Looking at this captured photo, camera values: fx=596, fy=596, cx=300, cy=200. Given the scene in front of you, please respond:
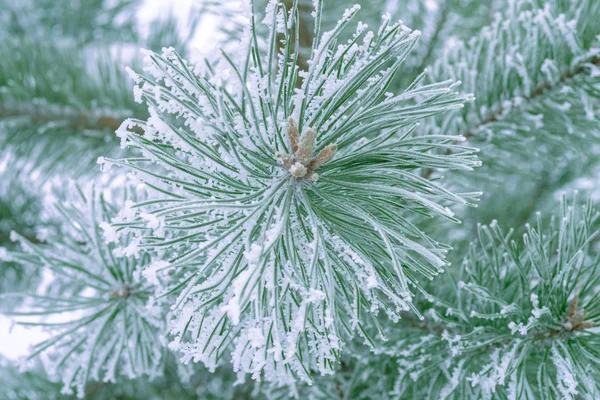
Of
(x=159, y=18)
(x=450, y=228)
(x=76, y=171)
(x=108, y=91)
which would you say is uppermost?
(x=159, y=18)

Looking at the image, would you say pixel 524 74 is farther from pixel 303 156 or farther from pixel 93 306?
pixel 93 306

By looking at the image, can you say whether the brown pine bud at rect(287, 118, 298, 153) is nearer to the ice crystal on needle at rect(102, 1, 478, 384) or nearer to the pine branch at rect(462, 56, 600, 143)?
the ice crystal on needle at rect(102, 1, 478, 384)

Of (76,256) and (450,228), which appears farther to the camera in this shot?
(450,228)

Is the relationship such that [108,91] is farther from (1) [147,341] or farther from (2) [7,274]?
(1) [147,341]

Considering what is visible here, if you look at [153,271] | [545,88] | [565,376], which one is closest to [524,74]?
[545,88]

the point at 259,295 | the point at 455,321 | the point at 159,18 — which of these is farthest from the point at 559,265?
the point at 159,18

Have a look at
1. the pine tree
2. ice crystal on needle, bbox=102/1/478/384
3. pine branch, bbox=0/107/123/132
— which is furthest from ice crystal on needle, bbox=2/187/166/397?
pine branch, bbox=0/107/123/132

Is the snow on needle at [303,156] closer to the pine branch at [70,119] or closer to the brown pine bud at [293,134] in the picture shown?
the brown pine bud at [293,134]

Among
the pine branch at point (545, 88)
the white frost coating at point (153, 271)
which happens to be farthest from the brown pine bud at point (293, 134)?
the pine branch at point (545, 88)
